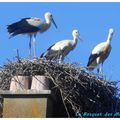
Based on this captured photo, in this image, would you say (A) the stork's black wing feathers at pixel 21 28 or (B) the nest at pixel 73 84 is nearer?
(B) the nest at pixel 73 84

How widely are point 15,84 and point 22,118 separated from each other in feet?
2.14

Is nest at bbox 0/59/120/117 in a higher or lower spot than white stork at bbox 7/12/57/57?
lower

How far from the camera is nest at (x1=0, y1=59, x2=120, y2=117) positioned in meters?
10.1

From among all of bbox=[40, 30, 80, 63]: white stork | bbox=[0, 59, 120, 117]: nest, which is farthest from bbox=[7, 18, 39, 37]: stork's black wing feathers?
bbox=[0, 59, 120, 117]: nest

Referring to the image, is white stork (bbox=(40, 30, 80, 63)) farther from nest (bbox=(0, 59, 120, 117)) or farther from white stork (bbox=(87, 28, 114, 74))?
nest (bbox=(0, 59, 120, 117))

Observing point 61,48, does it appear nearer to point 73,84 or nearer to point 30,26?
point 30,26

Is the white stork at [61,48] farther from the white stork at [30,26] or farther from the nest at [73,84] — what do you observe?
the nest at [73,84]

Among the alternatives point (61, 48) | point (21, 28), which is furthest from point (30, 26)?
point (61, 48)

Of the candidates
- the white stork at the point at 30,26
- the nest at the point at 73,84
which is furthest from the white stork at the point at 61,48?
the nest at the point at 73,84

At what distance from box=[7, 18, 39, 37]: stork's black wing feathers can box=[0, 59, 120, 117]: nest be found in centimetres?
295

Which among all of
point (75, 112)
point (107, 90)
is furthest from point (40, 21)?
point (75, 112)

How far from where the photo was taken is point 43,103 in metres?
9.17

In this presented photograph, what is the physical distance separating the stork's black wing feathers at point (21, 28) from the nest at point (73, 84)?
9.68 feet

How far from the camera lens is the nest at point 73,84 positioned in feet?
33.1
